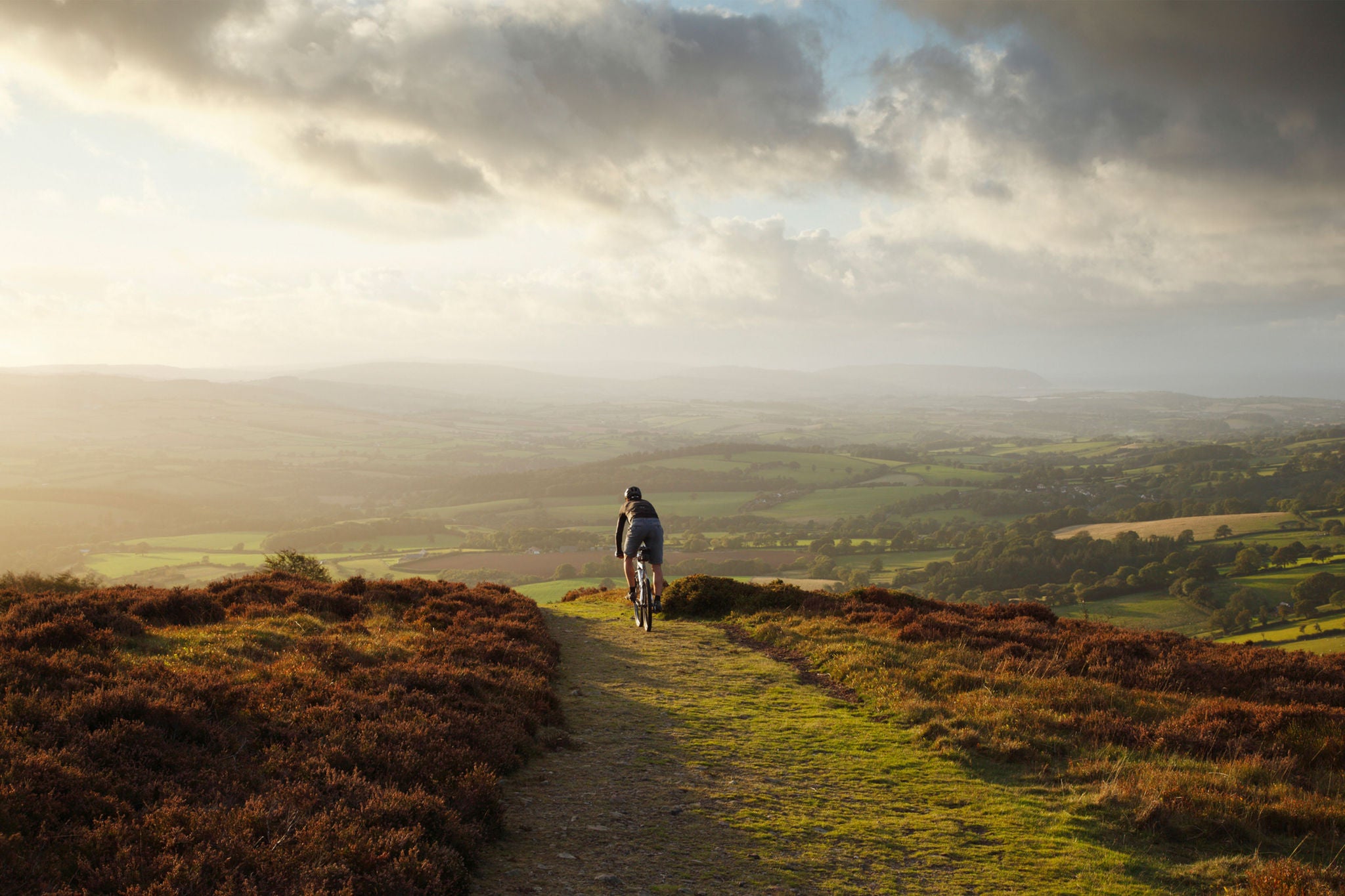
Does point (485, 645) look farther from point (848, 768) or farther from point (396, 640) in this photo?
point (848, 768)

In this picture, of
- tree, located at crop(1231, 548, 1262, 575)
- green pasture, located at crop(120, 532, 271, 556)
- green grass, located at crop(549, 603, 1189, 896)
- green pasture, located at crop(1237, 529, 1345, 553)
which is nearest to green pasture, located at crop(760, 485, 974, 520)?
green pasture, located at crop(1237, 529, 1345, 553)

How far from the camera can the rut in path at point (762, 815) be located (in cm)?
562

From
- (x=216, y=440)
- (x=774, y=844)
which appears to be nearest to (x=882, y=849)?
(x=774, y=844)

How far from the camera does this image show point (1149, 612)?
39875mm

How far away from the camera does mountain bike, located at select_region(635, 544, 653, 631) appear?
16469mm

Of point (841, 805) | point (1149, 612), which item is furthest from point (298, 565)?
point (1149, 612)

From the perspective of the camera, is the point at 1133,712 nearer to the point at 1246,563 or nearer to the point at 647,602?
the point at 647,602

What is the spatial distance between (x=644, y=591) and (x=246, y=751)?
418 inches

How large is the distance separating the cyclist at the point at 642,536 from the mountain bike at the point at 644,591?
0.13m

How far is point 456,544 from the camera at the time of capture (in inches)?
3142

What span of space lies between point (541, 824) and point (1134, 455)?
173013 millimetres

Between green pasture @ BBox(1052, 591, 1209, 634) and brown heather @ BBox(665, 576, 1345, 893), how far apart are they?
25.4 m

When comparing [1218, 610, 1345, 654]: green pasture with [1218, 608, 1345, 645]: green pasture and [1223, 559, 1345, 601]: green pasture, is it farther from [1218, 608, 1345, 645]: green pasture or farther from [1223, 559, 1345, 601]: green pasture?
[1223, 559, 1345, 601]: green pasture

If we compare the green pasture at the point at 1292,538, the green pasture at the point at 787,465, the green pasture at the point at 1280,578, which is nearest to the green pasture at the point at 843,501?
the green pasture at the point at 787,465
